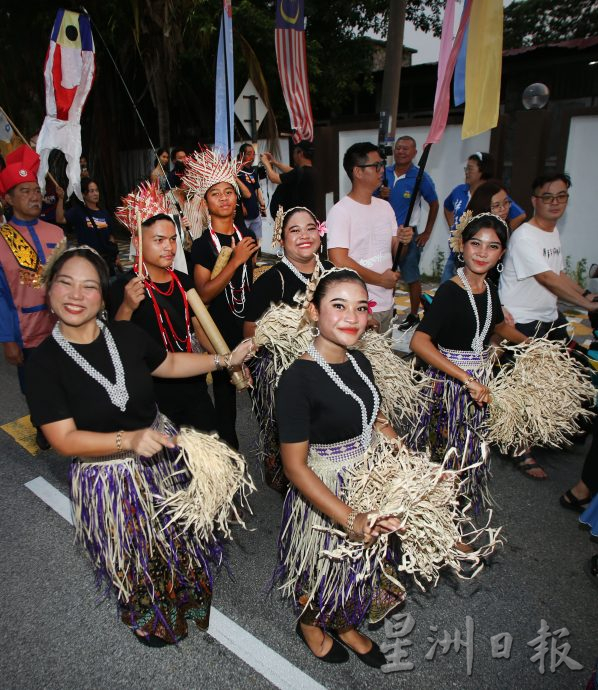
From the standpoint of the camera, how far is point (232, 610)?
2695mm

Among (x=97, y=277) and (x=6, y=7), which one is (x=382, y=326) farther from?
(x=6, y=7)

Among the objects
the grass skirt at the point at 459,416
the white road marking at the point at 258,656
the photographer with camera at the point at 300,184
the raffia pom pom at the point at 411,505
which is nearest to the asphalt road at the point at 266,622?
the white road marking at the point at 258,656

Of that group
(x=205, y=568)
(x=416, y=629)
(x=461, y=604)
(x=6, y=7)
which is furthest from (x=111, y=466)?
(x=6, y=7)

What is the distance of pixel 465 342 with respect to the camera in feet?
9.90

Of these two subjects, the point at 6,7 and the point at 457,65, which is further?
the point at 6,7

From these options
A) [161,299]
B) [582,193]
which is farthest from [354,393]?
[582,193]

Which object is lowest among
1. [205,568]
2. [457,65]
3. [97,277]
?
[205,568]

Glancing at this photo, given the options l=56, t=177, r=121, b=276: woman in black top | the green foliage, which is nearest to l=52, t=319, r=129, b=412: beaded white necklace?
l=56, t=177, r=121, b=276: woman in black top

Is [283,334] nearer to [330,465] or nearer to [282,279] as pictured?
[282,279]

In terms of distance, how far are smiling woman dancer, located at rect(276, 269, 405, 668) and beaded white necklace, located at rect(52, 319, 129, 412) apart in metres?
0.65

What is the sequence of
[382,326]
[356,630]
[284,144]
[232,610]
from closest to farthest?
[356,630] < [232,610] < [382,326] < [284,144]

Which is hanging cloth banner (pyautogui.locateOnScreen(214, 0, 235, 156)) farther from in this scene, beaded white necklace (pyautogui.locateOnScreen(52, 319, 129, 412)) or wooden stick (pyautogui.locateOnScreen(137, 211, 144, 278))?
beaded white necklace (pyautogui.locateOnScreen(52, 319, 129, 412))

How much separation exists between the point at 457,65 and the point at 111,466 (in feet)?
12.0

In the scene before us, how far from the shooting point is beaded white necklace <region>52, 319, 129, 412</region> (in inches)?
84.0
